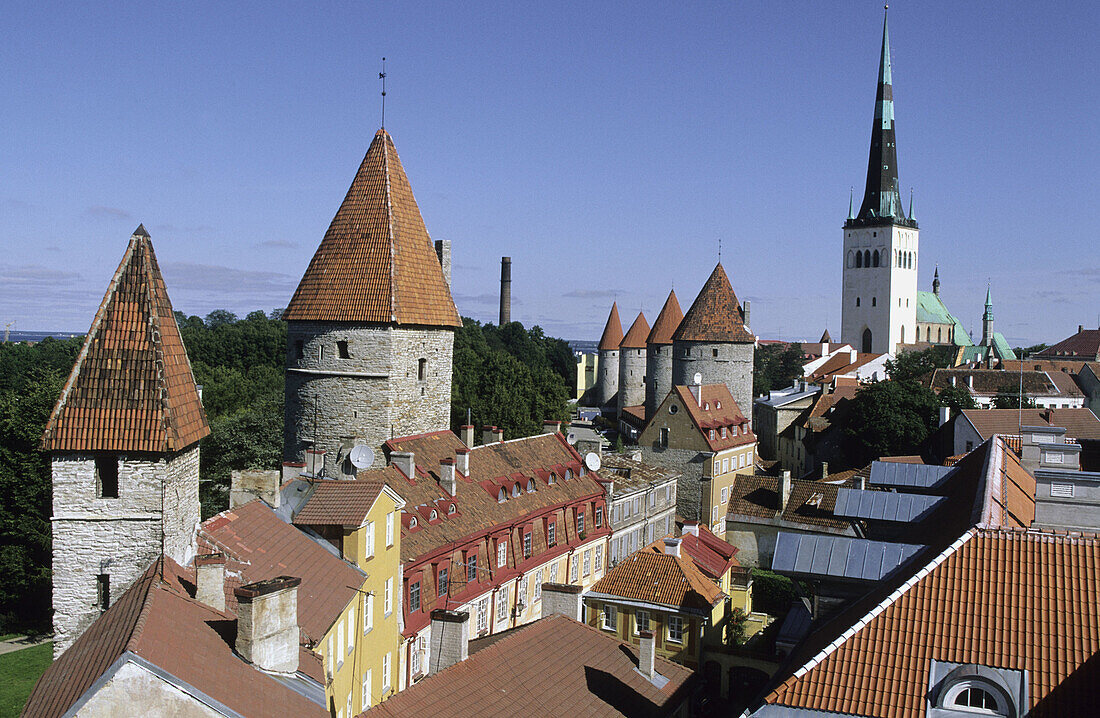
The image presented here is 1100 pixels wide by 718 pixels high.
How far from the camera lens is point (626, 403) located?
74.0 meters

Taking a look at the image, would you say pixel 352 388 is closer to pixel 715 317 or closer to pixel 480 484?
pixel 480 484

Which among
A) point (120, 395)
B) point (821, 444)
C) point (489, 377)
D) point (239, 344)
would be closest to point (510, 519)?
point (120, 395)

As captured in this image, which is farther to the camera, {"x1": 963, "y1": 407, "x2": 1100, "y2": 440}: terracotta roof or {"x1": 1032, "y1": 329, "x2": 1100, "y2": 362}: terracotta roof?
{"x1": 1032, "y1": 329, "x2": 1100, "y2": 362}: terracotta roof

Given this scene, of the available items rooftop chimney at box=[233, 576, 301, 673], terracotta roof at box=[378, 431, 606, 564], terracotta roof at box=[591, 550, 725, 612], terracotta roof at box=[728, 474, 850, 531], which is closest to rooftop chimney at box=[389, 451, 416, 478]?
terracotta roof at box=[378, 431, 606, 564]

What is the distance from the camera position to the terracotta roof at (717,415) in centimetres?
4195

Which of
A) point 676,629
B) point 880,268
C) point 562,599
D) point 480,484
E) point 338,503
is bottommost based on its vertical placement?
point 676,629

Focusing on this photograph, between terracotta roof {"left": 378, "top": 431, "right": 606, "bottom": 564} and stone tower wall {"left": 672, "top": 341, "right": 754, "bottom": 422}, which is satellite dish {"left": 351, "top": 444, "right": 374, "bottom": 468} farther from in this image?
stone tower wall {"left": 672, "top": 341, "right": 754, "bottom": 422}

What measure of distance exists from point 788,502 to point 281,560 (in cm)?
2652

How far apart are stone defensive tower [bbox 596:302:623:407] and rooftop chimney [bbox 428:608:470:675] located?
2743 inches

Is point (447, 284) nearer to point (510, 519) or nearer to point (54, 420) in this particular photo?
point (510, 519)

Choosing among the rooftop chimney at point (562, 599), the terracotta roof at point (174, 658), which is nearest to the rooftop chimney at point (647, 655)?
the rooftop chimney at point (562, 599)

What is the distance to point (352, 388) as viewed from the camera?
2608 centimetres

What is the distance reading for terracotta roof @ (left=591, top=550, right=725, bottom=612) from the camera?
74.9 feet

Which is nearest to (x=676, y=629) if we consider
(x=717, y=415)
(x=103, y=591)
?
(x=103, y=591)
